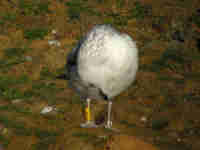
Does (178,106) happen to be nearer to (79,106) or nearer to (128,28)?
(79,106)

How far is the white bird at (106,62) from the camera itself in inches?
183

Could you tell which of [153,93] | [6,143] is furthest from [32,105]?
[153,93]

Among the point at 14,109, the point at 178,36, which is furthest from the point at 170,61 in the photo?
the point at 14,109

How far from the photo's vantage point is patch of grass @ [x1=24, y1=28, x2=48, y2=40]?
12.4 metres

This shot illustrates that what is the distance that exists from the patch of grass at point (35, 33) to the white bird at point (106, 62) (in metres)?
7.55

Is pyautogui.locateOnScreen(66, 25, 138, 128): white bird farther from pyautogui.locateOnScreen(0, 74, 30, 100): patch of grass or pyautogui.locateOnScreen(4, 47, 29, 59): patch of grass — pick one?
pyautogui.locateOnScreen(4, 47, 29, 59): patch of grass

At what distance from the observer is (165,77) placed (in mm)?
9180

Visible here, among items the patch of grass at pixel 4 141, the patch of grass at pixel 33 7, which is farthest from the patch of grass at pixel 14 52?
the patch of grass at pixel 4 141

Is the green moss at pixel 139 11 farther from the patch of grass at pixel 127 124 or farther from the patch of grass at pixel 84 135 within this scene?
the patch of grass at pixel 84 135

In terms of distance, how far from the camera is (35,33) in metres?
12.6

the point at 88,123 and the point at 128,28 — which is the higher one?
the point at 128,28

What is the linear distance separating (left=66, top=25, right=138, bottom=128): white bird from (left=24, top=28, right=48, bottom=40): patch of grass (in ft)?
24.8

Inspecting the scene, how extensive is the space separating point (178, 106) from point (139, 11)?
8557 mm

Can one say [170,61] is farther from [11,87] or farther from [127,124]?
[11,87]
